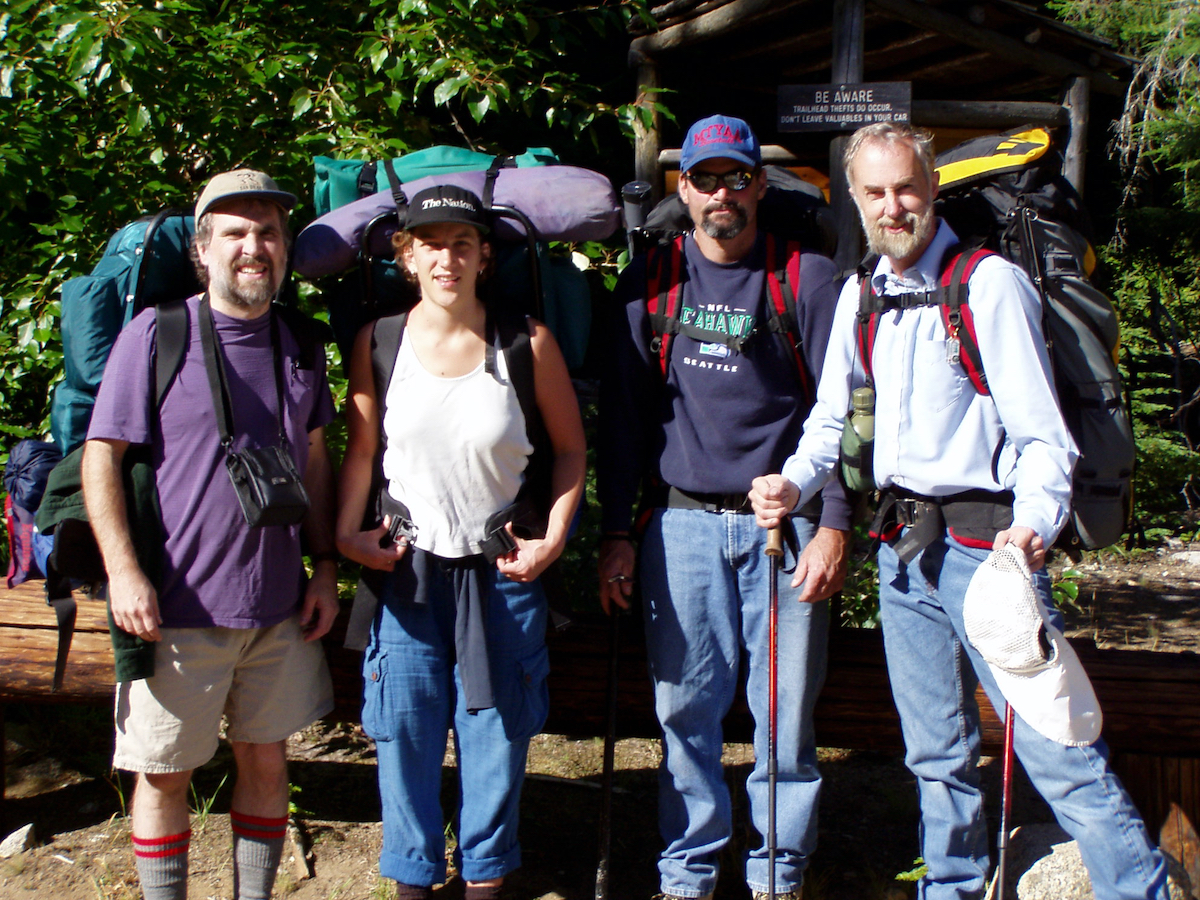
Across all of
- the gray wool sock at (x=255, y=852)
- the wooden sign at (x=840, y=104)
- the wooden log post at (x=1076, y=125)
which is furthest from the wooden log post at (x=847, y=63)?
the gray wool sock at (x=255, y=852)

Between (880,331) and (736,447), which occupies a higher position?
(880,331)

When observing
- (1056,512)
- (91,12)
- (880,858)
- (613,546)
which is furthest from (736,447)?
(91,12)

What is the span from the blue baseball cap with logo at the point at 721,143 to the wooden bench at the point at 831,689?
148 centimetres

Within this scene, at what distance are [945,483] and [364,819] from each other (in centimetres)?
275

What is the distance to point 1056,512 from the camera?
2.32 meters

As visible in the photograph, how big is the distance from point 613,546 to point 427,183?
1.19 meters

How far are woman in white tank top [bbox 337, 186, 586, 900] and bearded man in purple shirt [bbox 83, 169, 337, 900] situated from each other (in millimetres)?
194

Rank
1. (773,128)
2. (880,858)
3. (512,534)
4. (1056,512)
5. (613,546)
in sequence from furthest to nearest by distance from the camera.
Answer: (773,128), (880,858), (613,546), (512,534), (1056,512)

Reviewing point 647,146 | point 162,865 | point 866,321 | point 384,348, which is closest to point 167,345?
point 384,348

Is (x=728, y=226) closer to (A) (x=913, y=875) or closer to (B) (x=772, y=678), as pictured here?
(B) (x=772, y=678)

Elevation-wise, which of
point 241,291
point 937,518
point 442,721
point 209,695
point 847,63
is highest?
point 847,63

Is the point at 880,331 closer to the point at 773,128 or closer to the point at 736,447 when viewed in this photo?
the point at 736,447

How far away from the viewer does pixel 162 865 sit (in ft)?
9.14

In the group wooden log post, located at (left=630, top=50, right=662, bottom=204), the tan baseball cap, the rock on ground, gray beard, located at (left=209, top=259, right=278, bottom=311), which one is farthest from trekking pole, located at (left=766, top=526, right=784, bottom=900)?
wooden log post, located at (left=630, top=50, right=662, bottom=204)
